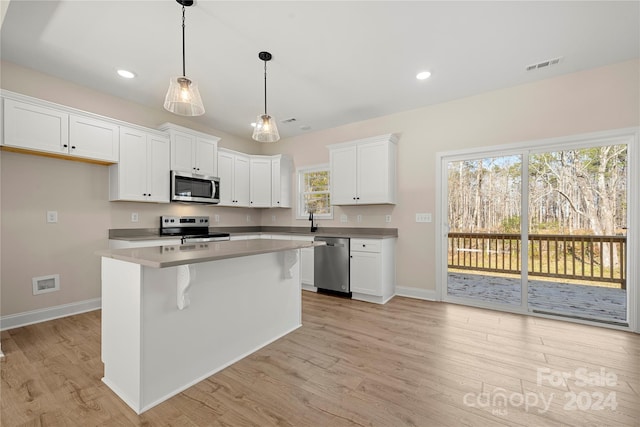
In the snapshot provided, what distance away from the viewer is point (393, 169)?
3.96 meters

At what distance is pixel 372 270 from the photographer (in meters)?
3.66

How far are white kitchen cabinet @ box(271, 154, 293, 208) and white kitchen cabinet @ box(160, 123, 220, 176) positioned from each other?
3.43 feet

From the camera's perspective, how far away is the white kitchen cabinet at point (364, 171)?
12.6 feet

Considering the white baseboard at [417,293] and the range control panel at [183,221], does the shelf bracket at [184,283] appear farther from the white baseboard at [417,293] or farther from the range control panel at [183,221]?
the white baseboard at [417,293]

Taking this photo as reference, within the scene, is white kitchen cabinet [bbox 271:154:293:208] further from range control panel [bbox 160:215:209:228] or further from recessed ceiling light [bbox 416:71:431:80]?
recessed ceiling light [bbox 416:71:431:80]

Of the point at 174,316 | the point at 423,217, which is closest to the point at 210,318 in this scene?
the point at 174,316

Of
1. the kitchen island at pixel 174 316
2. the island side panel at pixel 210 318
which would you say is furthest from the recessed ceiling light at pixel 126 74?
the island side panel at pixel 210 318

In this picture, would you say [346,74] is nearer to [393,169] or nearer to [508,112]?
[393,169]

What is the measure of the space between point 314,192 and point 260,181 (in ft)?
3.29

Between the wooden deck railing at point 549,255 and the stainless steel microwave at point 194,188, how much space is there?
11.6ft

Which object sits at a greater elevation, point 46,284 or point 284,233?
point 284,233

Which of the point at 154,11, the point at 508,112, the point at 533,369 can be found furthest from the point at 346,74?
the point at 533,369

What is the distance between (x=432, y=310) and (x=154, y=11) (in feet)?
12.9

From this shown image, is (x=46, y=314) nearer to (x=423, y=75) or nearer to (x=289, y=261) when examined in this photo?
(x=289, y=261)
